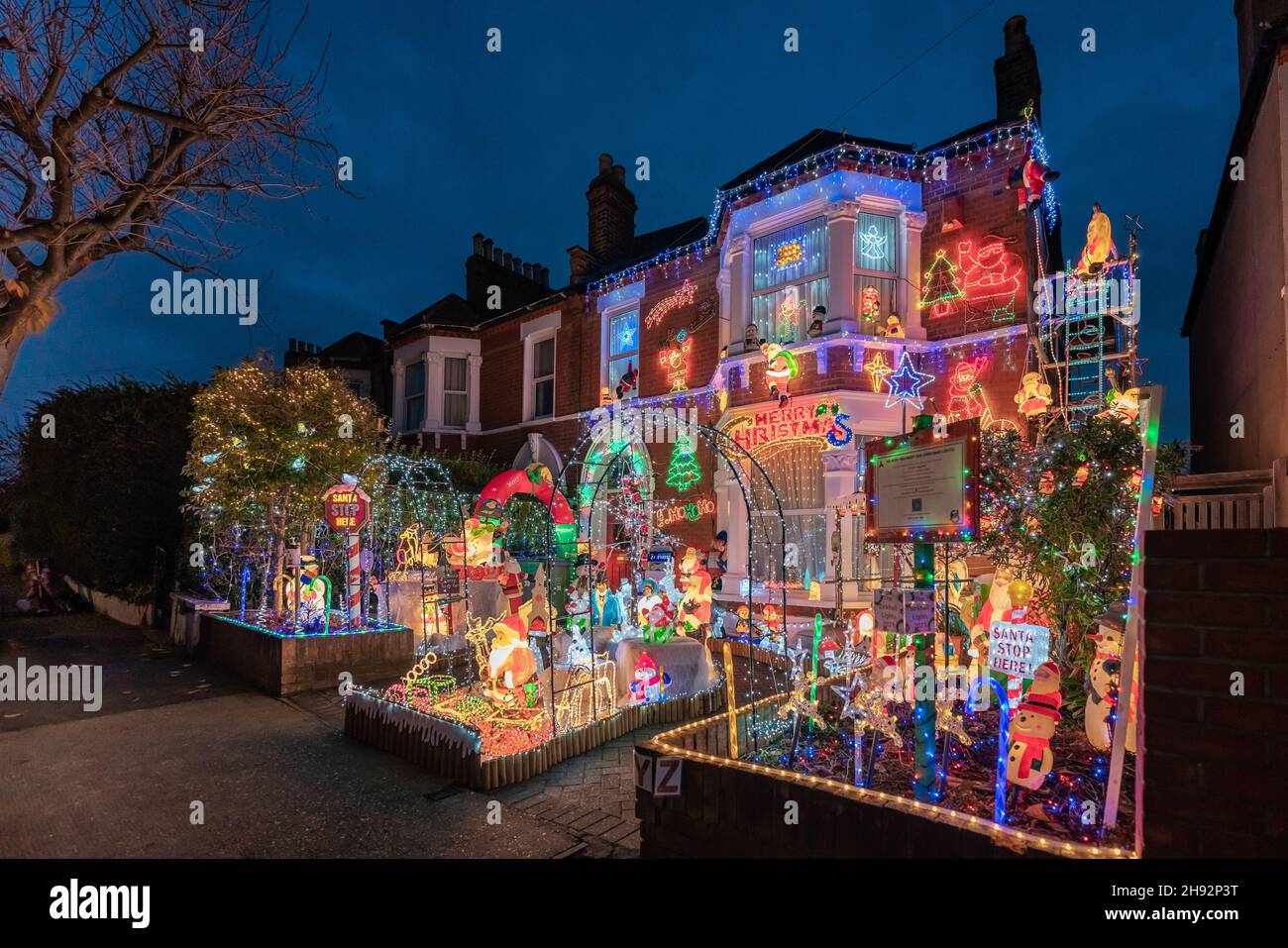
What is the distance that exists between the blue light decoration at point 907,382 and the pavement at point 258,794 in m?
6.39

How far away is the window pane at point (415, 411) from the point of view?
1892cm

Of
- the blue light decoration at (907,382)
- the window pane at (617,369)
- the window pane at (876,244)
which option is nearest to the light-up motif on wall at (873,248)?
the window pane at (876,244)

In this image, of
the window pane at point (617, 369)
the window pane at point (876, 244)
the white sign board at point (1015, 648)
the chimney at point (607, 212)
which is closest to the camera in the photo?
the white sign board at point (1015, 648)

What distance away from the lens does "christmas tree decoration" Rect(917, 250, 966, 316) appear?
10.1m

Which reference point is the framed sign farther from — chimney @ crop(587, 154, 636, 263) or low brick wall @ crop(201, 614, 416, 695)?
chimney @ crop(587, 154, 636, 263)

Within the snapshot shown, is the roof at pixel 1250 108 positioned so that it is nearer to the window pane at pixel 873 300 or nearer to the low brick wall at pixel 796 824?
the window pane at pixel 873 300

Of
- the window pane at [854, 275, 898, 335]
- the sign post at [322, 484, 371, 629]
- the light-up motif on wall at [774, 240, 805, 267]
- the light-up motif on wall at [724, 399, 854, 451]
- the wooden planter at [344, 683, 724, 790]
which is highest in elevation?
the light-up motif on wall at [774, 240, 805, 267]

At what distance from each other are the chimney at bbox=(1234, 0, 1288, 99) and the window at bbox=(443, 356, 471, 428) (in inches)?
648

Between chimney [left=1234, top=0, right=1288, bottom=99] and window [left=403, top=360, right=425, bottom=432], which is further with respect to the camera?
window [left=403, top=360, right=425, bottom=432]

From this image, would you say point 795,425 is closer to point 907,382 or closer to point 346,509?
point 907,382

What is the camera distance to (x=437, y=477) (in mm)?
16062

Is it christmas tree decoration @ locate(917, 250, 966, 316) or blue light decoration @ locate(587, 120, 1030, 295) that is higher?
blue light decoration @ locate(587, 120, 1030, 295)

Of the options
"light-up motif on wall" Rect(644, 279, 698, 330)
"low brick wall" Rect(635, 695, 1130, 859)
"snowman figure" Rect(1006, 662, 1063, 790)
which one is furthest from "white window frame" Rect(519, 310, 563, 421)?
"snowman figure" Rect(1006, 662, 1063, 790)
